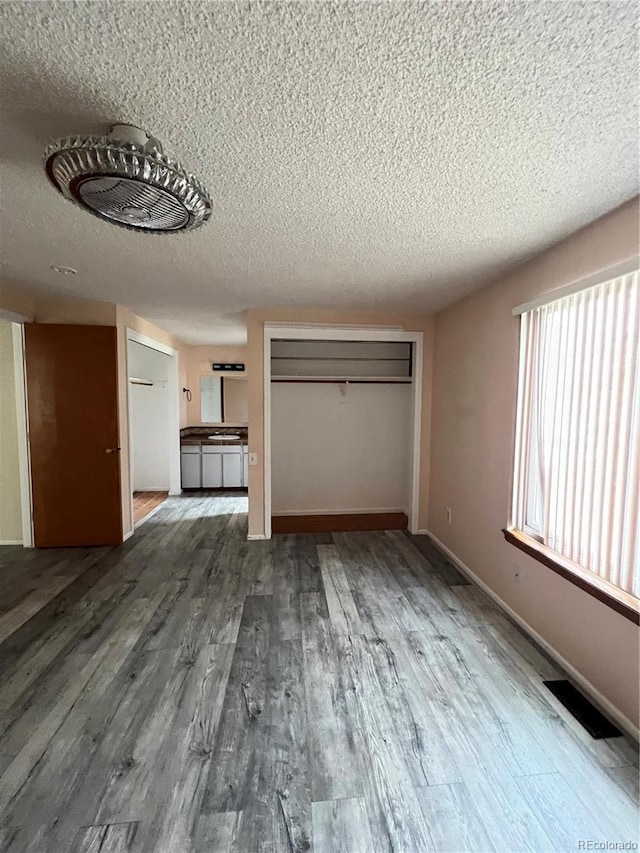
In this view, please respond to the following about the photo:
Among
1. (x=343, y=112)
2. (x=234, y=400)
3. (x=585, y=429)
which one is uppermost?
(x=343, y=112)

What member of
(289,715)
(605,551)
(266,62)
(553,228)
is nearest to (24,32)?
(266,62)

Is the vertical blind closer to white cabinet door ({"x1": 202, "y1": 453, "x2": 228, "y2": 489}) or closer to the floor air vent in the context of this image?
the floor air vent

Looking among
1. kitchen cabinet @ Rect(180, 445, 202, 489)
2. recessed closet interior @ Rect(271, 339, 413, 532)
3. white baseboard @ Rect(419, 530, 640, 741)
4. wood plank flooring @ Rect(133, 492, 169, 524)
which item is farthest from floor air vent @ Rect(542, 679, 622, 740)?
kitchen cabinet @ Rect(180, 445, 202, 489)

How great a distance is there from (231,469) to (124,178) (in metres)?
4.75

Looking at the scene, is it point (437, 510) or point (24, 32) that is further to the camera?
point (437, 510)

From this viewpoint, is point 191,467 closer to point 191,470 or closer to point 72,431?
point 191,470

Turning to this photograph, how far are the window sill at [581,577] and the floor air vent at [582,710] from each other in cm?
51

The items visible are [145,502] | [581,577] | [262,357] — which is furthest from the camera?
[145,502]

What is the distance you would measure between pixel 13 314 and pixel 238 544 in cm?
299

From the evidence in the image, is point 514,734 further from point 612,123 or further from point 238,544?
point 238,544

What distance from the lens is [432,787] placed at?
4.35 feet

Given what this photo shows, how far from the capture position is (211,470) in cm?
556

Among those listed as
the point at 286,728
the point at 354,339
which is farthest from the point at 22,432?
the point at 286,728

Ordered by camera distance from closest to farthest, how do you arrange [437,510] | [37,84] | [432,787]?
[37,84]
[432,787]
[437,510]
